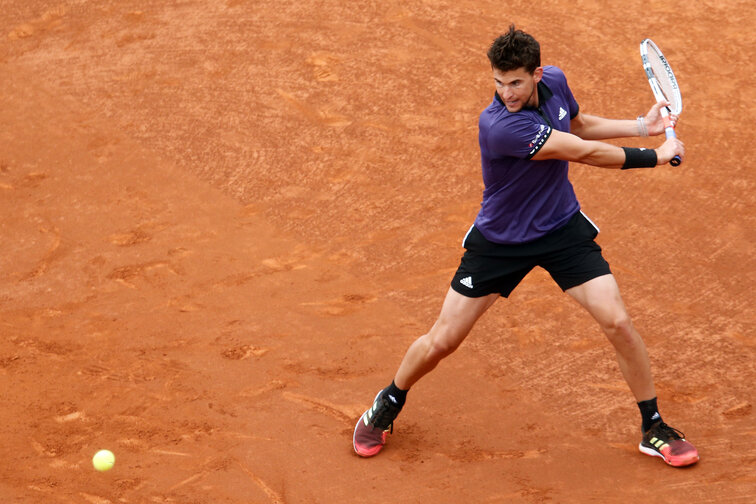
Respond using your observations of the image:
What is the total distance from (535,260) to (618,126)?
0.97 m

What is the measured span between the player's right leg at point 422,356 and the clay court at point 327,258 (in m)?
0.14

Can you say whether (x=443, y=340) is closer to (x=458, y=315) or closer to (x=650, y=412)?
(x=458, y=315)

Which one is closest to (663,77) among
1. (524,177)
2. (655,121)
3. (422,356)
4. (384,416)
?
(655,121)

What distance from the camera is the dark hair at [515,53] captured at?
4559mm

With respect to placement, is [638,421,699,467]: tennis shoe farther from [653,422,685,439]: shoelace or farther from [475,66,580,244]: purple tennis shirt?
[475,66,580,244]: purple tennis shirt

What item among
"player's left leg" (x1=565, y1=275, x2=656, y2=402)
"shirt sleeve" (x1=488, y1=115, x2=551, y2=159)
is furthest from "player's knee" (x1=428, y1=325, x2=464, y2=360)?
"shirt sleeve" (x1=488, y1=115, x2=551, y2=159)

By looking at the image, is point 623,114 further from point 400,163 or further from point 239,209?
point 239,209

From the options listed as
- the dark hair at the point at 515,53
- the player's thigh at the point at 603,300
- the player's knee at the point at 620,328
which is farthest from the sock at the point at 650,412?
the dark hair at the point at 515,53

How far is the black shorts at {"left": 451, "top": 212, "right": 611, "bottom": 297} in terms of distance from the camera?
4.87m

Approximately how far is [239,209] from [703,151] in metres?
4.08

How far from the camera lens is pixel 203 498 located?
4949 millimetres

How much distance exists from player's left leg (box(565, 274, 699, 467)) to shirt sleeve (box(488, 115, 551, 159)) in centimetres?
77

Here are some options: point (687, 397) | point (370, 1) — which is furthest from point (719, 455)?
point (370, 1)

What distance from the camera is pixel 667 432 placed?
4980 millimetres
